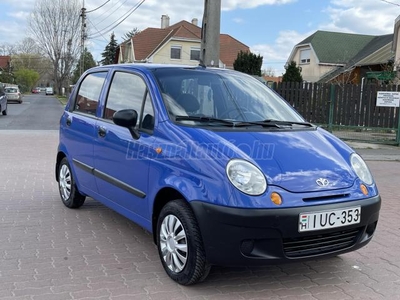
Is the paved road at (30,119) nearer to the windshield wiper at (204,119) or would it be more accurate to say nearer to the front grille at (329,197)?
the windshield wiper at (204,119)

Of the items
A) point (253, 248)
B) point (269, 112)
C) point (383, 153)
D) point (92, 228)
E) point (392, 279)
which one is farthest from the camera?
point (383, 153)

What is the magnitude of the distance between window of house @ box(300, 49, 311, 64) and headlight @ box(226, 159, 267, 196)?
122 feet

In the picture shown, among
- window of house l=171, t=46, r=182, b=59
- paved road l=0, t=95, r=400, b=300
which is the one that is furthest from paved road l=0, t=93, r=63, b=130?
window of house l=171, t=46, r=182, b=59

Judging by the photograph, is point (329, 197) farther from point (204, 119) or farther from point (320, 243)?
point (204, 119)

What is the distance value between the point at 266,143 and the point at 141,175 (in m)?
1.14

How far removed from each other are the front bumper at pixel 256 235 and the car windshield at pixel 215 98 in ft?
3.42

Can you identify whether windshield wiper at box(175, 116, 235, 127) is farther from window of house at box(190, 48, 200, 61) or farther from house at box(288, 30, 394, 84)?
window of house at box(190, 48, 200, 61)

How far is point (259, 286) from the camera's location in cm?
360

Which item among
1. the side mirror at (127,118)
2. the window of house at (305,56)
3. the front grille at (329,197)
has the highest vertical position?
the window of house at (305,56)

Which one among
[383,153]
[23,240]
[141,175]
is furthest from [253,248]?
[383,153]

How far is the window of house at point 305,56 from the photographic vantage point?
38.6 meters

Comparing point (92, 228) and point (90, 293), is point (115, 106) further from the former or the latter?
point (90, 293)

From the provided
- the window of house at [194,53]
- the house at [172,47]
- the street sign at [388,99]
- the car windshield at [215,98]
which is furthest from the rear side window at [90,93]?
the window of house at [194,53]

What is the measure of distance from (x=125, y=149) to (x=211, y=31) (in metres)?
8.61
